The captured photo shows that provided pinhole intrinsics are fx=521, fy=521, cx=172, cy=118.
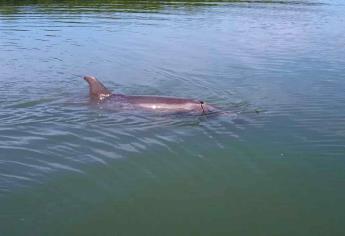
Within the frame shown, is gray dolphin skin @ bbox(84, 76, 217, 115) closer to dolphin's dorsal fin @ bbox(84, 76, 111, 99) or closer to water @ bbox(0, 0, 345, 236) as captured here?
dolphin's dorsal fin @ bbox(84, 76, 111, 99)

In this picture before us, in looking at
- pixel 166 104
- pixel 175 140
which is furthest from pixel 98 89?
pixel 175 140

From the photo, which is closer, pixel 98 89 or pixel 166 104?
pixel 166 104

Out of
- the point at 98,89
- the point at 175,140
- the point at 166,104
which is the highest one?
the point at 98,89

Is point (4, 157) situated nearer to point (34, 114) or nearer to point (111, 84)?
point (34, 114)

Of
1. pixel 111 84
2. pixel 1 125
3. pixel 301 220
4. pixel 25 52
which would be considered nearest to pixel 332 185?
pixel 301 220

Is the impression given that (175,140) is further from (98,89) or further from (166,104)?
(98,89)

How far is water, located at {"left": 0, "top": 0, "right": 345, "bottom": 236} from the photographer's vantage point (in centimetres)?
909

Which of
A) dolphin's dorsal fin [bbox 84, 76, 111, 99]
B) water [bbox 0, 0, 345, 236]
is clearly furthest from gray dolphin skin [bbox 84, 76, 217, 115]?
water [bbox 0, 0, 345, 236]

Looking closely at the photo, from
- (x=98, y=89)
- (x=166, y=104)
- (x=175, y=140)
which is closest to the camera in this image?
(x=175, y=140)

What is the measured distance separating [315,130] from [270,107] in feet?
7.38

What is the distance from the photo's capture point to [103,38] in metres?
27.8

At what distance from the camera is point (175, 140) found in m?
12.7

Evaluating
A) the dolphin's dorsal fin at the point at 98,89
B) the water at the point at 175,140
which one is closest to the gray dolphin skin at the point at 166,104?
the dolphin's dorsal fin at the point at 98,89

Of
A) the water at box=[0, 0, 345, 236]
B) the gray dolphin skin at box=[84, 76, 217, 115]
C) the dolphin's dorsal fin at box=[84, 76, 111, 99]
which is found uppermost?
the dolphin's dorsal fin at box=[84, 76, 111, 99]
